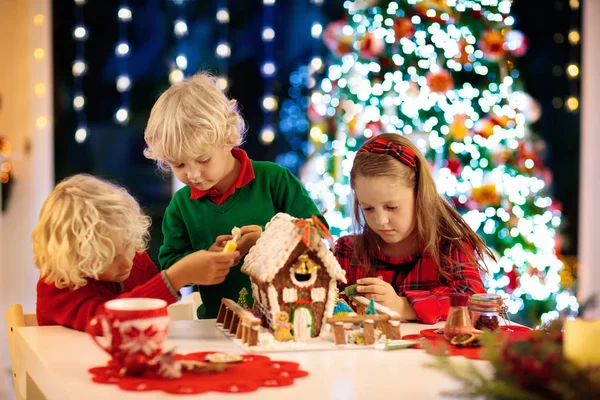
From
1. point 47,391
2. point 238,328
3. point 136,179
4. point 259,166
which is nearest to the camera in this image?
point 47,391

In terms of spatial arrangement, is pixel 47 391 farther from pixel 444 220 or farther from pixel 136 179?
pixel 136 179

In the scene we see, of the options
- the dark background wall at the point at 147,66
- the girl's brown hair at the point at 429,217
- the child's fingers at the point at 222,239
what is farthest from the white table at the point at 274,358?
the dark background wall at the point at 147,66

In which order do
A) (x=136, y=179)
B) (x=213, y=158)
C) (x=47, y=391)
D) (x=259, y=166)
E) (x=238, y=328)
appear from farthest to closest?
(x=136, y=179)
(x=259, y=166)
(x=213, y=158)
(x=238, y=328)
(x=47, y=391)

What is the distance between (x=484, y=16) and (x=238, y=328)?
3100 millimetres

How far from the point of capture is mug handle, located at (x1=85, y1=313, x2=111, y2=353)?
1.30m

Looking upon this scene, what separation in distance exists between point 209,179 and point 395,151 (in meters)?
0.51

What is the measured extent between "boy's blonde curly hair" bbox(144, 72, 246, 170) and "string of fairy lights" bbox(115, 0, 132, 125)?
2.04 meters

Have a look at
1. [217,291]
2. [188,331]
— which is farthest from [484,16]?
[188,331]

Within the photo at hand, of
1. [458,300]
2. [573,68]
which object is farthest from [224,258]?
[573,68]

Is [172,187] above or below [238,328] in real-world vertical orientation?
above

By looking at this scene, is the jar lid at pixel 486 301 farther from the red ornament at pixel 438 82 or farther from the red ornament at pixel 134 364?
the red ornament at pixel 438 82

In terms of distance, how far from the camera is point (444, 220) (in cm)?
202

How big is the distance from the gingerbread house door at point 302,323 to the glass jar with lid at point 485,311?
36 centimetres

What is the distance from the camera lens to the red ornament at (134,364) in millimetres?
1246
